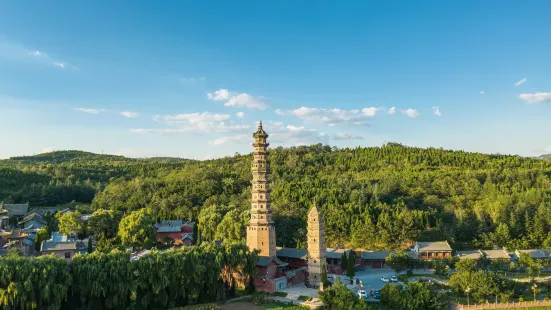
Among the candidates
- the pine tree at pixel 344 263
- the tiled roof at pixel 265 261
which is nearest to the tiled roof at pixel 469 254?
the pine tree at pixel 344 263

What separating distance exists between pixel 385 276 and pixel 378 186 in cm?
2788

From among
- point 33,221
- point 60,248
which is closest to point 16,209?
point 33,221

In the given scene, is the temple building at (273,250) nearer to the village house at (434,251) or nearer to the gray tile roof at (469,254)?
the village house at (434,251)

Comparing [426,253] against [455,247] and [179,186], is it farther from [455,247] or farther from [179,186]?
[179,186]

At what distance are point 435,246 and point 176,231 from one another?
98.4 feet

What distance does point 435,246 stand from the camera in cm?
4497

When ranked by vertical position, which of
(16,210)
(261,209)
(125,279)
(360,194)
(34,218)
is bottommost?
(125,279)

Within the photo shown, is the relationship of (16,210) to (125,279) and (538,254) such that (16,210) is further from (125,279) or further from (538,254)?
(538,254)

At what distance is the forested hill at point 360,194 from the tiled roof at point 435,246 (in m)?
3.02

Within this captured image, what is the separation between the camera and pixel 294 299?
32938 mm

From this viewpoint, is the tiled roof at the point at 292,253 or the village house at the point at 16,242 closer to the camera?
the tiled roof at the point at 292,253

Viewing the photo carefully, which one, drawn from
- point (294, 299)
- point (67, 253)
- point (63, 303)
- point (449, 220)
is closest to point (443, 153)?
point (449, 220)

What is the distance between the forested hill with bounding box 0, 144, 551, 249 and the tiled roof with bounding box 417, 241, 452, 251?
3.02 meters

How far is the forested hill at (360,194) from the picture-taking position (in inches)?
1970
